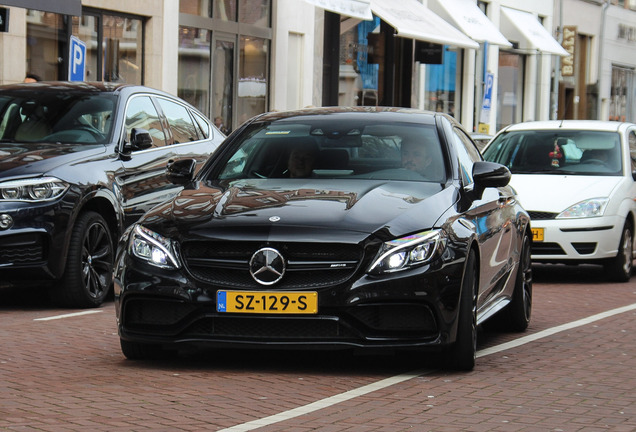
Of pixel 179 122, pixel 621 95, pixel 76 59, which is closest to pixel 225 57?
pixel 76 59

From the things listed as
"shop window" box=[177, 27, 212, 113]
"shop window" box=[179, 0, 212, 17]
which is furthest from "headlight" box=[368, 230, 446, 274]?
"shop window" box=[179, 0, 212, 17]

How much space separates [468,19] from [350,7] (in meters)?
9.13

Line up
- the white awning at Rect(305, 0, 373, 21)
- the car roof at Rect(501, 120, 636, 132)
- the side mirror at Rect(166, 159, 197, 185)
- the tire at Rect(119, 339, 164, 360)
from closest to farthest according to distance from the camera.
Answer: the tire at Rect(119, 339, 164, 360) → the side mirror at Rect(166, 159, 197, 185) → the car roof at Rect(501, 120, 636, 132) → the white awning at Rect(305, 0, 373, 21)

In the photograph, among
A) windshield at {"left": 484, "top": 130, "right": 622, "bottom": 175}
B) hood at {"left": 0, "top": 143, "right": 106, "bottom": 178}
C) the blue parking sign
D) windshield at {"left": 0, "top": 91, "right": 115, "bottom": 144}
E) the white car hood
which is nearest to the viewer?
hood at {"left": 0, "top": 143, "right": 106, "bottom": 178}

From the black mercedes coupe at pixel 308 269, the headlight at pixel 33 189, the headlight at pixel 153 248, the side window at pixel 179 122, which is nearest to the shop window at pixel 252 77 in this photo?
the side window at pixel 179 122

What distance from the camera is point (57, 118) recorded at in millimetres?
11547

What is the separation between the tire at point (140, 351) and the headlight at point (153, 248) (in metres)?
0.56

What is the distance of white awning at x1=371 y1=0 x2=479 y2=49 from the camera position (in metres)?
30.4

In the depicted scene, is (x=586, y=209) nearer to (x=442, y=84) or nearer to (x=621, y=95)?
(x=442, y=84)

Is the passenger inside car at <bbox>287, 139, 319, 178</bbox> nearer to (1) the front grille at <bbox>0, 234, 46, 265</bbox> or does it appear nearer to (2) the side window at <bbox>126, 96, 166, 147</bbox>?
(1) the front grille at <bbox>0, 234, 46, 265</bbox>

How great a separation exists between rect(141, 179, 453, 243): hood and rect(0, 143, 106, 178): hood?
8.33 ft

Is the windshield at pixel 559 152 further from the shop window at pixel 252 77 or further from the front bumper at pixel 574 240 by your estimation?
the shop window at pixel 252 77

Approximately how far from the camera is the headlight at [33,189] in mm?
10250

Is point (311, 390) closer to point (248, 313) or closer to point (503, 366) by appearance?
point (248, 313)
